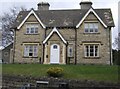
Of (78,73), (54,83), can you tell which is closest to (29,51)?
(78,73)

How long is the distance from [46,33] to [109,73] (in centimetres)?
1505

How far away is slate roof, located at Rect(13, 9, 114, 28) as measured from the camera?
42.5 m

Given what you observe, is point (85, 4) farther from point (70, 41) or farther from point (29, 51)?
point (29, 51)

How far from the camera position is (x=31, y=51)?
42.1 meters

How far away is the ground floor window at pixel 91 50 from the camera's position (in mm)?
40625

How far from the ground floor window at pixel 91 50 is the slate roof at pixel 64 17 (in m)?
3.48

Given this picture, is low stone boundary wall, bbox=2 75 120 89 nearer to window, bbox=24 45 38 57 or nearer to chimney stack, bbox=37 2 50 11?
window, bbox=24 45 38 57

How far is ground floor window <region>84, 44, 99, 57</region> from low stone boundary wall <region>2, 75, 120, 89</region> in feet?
46.1

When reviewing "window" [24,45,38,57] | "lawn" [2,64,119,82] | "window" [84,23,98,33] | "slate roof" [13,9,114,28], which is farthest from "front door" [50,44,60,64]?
"lawn" [2,64,119,82]

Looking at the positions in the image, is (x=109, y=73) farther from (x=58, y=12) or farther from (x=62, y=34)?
(x=58, y=12)

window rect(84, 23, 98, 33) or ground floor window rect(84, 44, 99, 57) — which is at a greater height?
window rect(84, 23, 98, 33)

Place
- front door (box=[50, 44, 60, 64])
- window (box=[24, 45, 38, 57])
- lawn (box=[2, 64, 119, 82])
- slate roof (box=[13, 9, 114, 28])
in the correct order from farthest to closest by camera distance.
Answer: slate roof (box=[13, 9, 114, 28]) < window (box=[24, 45, 38, 57]) < front door (box=[50, 44, 60, 64]) < lawn (box=[2, 64, 119, 82])

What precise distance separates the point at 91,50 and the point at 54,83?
1482cm

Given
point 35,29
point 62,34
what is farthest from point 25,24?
point 62,34
